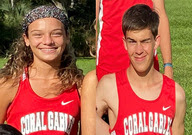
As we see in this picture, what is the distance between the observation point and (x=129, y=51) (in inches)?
152

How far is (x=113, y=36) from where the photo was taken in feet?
13.8

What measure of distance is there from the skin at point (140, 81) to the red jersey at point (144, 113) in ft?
0.13

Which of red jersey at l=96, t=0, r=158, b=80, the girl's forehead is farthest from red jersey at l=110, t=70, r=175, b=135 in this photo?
the girl's forehead

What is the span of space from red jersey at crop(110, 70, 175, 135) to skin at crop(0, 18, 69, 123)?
2.10ft

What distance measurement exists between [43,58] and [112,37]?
1.84ft

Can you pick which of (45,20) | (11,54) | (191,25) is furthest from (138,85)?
(191,25)

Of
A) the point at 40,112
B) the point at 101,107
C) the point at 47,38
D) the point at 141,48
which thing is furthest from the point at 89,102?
the point at 141,48

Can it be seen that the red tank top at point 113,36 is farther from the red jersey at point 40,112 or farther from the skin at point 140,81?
the red jersey at point 40,112

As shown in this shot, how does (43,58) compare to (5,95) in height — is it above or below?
above

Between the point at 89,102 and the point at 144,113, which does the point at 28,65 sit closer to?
the point at 89,102

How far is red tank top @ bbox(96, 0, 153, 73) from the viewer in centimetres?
418

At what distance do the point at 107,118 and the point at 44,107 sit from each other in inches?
20.5

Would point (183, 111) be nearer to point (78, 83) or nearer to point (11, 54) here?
point (78, 83)

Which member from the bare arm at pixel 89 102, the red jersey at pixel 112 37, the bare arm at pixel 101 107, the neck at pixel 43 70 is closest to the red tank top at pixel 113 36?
the red jersey at pixel 112 37
